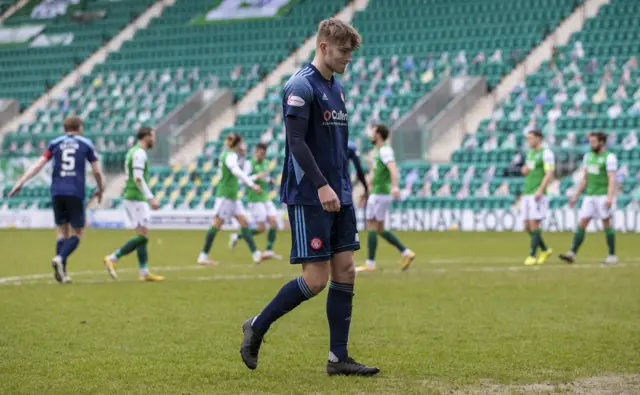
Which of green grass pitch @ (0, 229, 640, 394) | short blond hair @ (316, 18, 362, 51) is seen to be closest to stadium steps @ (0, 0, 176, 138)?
green grass pitch @ (0, 229, 640, 394)

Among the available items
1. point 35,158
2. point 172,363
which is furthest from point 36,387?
point 35,158

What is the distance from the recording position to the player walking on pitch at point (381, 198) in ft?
51.2

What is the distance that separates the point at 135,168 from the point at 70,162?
1.01m

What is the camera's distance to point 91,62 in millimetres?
46250

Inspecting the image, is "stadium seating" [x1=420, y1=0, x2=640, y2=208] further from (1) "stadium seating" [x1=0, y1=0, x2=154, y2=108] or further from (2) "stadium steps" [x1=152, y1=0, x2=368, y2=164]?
(1) "stadium seating" [x1=0, y1=0, x2=154, y2=108]

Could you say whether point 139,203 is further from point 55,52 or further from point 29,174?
point 55,52

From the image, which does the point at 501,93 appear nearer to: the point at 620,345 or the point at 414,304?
the point at 414,304

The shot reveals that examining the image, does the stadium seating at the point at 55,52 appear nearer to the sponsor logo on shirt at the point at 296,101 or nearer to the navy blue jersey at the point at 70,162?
the navy blue jersey at the point at 70,162

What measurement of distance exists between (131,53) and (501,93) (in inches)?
694

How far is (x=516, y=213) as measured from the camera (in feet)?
96.9

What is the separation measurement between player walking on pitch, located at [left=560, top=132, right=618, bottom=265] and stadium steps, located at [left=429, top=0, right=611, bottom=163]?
50.3 feet

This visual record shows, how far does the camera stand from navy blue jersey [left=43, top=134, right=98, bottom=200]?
1380 centimetres

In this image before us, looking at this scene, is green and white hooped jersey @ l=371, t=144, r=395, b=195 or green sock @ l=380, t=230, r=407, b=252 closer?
green sock @ l=380, t=230, r=407, b=252

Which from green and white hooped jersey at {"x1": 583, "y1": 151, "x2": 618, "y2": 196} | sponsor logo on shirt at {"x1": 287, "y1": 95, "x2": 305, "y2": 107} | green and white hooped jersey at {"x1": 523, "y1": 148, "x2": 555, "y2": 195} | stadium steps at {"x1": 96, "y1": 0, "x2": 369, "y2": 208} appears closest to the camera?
sponsor logo on shirt at {"x1": 287, "y1": 95, "x2": 305, "y2": 107}
